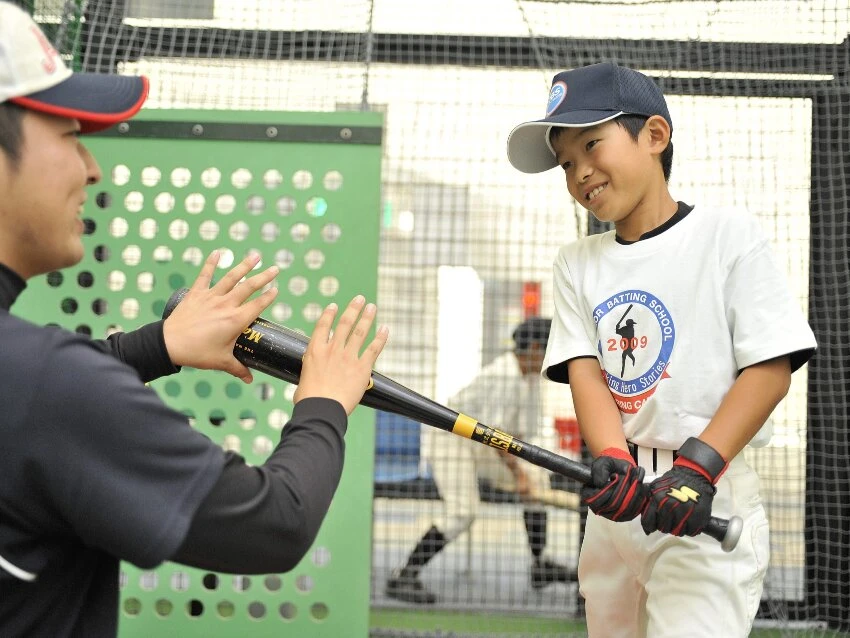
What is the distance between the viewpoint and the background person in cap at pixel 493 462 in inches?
149

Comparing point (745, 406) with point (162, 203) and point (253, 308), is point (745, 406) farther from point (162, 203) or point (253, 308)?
point (162, 203)

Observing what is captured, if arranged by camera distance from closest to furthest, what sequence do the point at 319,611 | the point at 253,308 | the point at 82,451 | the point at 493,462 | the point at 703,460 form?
the point at 82,451 < the point at 253,308 < the point at 703,460 < the point at 319,611 < the point at 493,462

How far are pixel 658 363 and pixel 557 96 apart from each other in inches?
21.8

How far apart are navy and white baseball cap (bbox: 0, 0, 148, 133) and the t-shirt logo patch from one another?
0.92 m

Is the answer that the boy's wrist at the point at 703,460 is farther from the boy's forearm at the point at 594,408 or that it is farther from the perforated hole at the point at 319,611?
the perforated hole at the point at 319,611

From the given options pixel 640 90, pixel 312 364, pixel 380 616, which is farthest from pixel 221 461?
pixel 380 616

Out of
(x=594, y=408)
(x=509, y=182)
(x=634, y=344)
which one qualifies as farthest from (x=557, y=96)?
(x=509, y=182)

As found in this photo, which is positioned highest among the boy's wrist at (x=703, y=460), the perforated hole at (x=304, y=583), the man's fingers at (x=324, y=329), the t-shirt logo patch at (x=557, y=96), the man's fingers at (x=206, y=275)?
the t-shirt logo patch at (x=557, y=96)

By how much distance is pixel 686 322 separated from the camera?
66.0 inches

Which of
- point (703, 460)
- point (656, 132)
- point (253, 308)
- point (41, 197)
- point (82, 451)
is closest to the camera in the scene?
point (82, 451)

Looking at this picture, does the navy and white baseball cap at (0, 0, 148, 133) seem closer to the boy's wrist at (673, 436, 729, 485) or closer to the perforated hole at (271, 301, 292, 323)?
the boy's wrist at (673, 436, 729, 485)

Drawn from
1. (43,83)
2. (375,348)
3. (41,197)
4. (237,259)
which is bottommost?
(375,348)

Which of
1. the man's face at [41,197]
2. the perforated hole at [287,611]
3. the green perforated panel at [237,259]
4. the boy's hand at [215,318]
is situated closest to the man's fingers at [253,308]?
the boy's hand at [215,318]

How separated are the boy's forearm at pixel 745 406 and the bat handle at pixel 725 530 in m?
0.12
